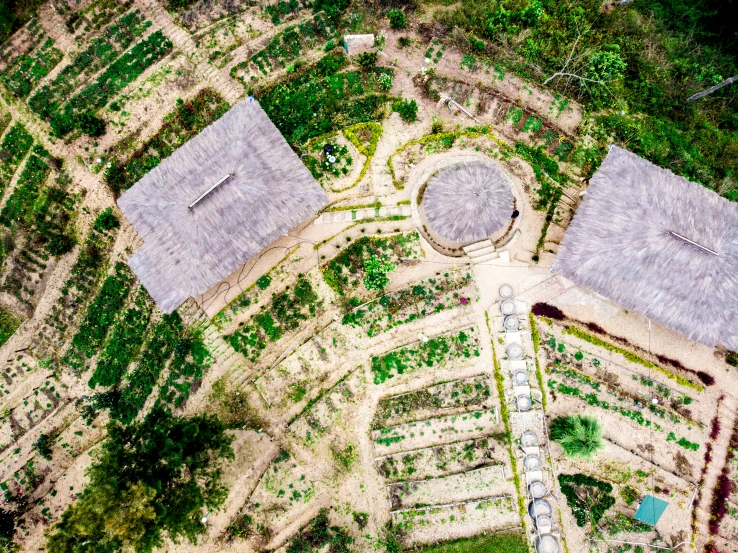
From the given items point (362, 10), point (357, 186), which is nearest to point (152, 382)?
point (357, 186)

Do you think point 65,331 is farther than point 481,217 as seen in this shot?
A: Yes

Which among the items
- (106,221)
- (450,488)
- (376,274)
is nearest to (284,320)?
(376,274)

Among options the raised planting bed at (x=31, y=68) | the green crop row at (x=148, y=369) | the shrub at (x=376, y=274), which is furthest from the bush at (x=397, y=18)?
the green crop row at (x=148, y=369)

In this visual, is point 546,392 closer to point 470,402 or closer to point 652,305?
point 470,402

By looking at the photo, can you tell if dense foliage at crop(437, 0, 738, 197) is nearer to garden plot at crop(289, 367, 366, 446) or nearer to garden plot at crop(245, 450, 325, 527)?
garden plot at crop(289, 367, 366, 446)

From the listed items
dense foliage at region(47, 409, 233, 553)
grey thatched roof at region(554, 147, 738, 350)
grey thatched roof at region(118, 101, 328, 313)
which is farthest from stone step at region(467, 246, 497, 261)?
dense foliage at region(47, 409, 233, 553)

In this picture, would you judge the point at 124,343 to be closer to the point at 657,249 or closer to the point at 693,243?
the point at 657,249
